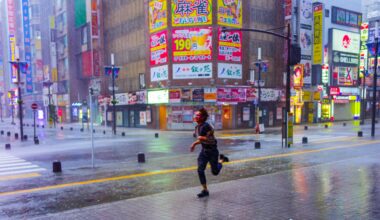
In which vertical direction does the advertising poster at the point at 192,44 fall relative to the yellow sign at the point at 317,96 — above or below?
above

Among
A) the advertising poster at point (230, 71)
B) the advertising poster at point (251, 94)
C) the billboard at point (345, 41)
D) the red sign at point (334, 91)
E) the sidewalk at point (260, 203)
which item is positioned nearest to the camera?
the sidewalk at point (260, 203)

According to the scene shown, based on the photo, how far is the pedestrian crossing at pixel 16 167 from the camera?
10.9m

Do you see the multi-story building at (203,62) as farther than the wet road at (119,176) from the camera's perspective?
Yes

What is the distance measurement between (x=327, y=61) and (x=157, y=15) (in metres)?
23.3

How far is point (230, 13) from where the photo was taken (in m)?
31.4

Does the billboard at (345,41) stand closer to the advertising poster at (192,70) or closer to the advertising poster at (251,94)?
the advertising poster at (251,94)

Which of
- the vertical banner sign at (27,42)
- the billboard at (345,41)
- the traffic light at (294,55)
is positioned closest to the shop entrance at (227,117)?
the traffic light at (294,55)

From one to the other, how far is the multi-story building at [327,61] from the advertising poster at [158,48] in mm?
15970

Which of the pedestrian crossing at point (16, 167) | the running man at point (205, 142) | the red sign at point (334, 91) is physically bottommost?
the pedestrian crossing at point (16, 167)

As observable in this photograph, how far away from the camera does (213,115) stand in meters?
30.9

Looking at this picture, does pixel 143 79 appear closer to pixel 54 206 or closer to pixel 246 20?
pixel 246 20

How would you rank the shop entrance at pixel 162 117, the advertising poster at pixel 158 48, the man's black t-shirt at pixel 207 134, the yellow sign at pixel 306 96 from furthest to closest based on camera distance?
the yellow sign at pixel 306 96 → the shop entrance at pixel 162 117 → the advertising poster at pixel 158 48 → the man's black t-shirt at pixel 207 134

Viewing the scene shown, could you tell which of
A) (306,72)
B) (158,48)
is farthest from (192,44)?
(306,72)

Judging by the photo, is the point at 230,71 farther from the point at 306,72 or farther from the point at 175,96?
the point at 306,72
